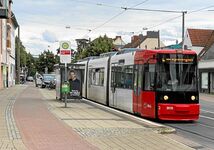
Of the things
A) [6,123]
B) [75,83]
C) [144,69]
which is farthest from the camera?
[75,83]

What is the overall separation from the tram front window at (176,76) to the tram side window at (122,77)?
2.73 m

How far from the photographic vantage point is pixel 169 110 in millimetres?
18609

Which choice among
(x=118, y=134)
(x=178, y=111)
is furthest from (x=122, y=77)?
(x=118, y=134)

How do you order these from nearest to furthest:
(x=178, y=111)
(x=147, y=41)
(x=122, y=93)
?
1. (x=178, y=111)
2. (x=122, y=93)
3. (x=147, y=41)

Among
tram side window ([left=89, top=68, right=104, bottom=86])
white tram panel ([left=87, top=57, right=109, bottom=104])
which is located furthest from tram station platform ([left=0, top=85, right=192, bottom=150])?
tram side window ([left=89, top=68, right=104, bottom=86])

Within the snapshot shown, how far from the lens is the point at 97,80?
30141mm

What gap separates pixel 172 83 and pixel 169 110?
1074mm

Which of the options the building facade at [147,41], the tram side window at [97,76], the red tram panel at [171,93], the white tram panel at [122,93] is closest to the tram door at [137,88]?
the red tram panel at [171,93]

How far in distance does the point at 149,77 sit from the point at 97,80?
11.0 m

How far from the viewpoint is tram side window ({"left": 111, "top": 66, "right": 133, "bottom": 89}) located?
2183 centimetres

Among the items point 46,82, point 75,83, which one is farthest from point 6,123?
point 46,82

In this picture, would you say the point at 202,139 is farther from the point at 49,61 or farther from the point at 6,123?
the point at 49,61

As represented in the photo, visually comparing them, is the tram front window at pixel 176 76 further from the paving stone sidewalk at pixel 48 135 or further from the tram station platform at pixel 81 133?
the paving stone sidewalk at pixel 48 135

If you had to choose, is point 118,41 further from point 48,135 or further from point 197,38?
point 48,135
